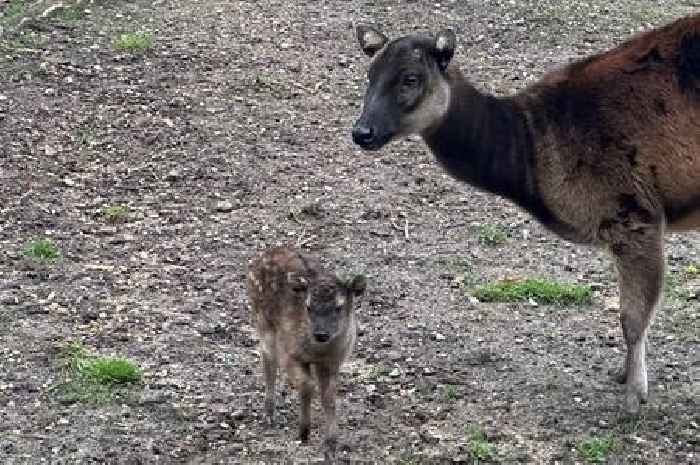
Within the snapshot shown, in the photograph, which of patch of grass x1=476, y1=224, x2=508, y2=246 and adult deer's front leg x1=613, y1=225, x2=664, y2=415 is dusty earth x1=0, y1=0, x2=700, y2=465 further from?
adult deer's front leg x1=613, y1=225, x2=664, y2=415

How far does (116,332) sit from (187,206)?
2.11 meters

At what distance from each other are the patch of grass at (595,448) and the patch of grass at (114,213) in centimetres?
423

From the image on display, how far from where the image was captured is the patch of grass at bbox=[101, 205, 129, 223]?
32.9ft

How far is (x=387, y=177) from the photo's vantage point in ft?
35.9

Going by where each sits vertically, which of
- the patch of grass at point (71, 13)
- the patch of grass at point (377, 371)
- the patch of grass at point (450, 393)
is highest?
the patch of grass at point (71, 13)

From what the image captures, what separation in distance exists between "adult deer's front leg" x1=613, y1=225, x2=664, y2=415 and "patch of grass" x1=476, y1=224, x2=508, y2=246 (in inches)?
87.6

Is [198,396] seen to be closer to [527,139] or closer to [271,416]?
[271,416]

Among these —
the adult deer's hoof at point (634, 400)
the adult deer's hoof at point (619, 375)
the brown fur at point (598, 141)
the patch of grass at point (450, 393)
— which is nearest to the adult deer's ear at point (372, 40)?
the brown fur at point (598, 141)

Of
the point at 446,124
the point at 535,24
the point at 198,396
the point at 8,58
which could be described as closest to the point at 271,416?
the point at 198,396

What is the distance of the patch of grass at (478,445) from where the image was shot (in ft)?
23.0

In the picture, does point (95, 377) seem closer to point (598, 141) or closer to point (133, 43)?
point (598, 141)

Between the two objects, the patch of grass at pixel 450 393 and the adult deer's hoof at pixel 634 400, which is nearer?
the adult deer's hoof at pixel 634 400

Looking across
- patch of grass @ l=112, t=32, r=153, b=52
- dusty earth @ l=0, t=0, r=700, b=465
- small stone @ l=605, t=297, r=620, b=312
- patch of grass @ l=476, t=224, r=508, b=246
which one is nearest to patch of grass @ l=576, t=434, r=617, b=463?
dusty earth @ l=0, t=0, r=700, b=465

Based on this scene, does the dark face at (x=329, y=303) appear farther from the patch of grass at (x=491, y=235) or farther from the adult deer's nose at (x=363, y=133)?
the patch of grass at (x=491, y=235)
